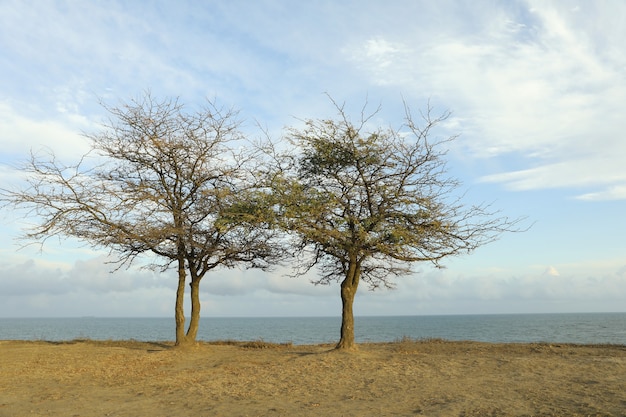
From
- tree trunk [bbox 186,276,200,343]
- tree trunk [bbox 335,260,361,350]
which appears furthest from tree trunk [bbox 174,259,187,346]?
tree trunk [bbox 335,260,361,350]

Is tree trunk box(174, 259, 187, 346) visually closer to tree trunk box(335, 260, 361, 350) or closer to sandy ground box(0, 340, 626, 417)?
sandy ground box(0, 340, 626, 417)

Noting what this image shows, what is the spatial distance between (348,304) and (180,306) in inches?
303

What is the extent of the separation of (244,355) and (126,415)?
8878 mm

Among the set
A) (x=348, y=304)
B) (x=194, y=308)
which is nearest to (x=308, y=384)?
(x=348, y=304)

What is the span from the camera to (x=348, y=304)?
792 inches

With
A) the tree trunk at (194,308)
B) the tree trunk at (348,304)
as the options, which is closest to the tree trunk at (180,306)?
the tree trunk at (194,308)

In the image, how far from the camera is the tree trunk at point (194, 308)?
2278 cm

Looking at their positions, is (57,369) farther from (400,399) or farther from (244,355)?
(400,399)

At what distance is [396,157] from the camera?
1909 cm

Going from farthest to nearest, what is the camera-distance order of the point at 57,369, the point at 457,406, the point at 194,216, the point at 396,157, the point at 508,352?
the point at 194,216 < the point at 508,352 < the point at 396,157 < the point at 57,369 < the point at 457,406

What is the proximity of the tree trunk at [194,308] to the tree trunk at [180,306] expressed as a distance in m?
0.32

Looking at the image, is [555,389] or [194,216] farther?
[194,216]

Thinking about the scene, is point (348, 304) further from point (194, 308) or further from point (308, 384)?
point (194, 308)

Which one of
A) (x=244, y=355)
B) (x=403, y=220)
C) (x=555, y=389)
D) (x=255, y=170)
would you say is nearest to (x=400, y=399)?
(x=555, y=389)
